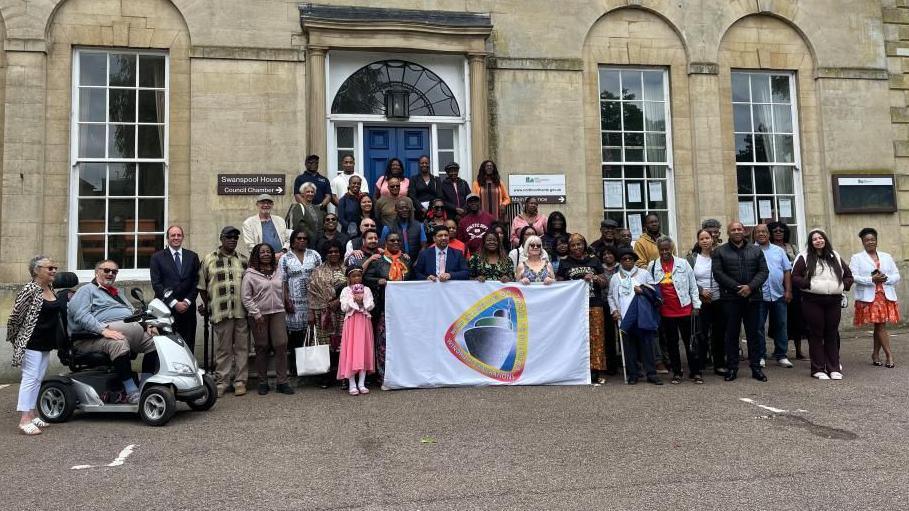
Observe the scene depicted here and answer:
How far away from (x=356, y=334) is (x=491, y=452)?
2.88 meters

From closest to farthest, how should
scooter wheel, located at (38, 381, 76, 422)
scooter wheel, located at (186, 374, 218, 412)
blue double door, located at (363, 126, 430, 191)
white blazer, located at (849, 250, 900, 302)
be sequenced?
scooter wheel, located at (38, 381, 76, 422), scooter wheel, located at (186, 374, 218, 412), white blazer, located at (849, 250, 900, 302), blue double door, located at (363, 126, 430, 191)

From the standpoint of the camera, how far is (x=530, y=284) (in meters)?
8.20

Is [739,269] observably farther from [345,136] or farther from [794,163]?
[345,136]

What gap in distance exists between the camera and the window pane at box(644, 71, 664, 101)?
39.7 feet

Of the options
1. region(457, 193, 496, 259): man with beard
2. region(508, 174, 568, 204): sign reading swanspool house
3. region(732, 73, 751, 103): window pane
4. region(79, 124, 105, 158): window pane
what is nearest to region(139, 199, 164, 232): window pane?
region(79, 124, 105, 158): window pane

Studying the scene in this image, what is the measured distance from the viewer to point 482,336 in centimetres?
802

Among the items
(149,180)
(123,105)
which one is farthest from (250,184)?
(123,105)

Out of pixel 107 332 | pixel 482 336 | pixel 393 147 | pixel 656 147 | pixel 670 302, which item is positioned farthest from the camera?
pixel 656 147

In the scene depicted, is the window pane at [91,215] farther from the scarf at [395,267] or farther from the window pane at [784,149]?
the window pane at [784,149]

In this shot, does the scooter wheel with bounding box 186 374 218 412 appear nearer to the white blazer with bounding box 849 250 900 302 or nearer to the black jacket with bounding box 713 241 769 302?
the black jacket with bounding box 713 241 769 302

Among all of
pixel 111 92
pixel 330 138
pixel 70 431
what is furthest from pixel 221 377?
pixel 111 92

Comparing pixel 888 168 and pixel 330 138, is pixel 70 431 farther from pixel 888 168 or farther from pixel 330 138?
pixel 888 168

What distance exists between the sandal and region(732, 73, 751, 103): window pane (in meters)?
11.9

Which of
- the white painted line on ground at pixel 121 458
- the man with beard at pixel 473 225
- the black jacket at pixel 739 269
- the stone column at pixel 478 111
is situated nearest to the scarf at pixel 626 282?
the black jacket at pixel 739 269
